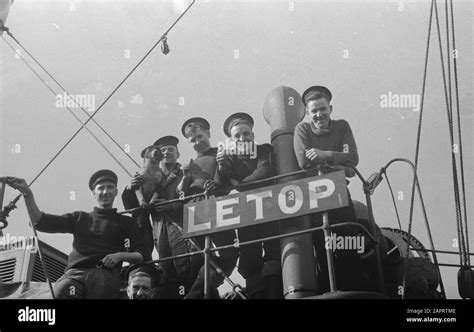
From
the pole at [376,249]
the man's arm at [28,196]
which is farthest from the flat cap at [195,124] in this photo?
the pole at [376,249]

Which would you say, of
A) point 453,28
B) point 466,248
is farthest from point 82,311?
point 453,28

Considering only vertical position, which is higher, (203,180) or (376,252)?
(203,180)

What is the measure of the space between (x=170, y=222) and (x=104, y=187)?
28.6 inches

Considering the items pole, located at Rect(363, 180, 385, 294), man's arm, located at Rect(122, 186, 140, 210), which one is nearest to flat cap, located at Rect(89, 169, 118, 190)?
man's arm, located at Rect(122, 186, 140, 210)

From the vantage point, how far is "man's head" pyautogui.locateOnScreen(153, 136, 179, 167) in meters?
8.76

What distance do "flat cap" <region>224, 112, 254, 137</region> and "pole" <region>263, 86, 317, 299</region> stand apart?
0.23 metres

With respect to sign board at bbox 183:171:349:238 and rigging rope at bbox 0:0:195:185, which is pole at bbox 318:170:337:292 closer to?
sign board at bbox 183:171:349:238

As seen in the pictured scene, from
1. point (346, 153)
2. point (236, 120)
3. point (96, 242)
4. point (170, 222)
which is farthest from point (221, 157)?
point (96, 242)

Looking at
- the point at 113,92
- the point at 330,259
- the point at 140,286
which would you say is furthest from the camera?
the point at 113,92

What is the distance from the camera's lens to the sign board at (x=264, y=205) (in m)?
8.10

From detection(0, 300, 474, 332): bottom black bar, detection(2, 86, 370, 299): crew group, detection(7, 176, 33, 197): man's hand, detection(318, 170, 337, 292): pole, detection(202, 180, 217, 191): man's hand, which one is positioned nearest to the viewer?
detection(318, 170, 337, 292): pole

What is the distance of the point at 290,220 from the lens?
8.26 m

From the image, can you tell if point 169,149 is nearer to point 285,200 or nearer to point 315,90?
point 285,200

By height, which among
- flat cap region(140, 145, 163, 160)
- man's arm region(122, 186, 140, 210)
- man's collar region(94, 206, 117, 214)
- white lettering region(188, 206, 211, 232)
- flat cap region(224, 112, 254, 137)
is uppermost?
flat cap region(224, 112, 254, 137)
